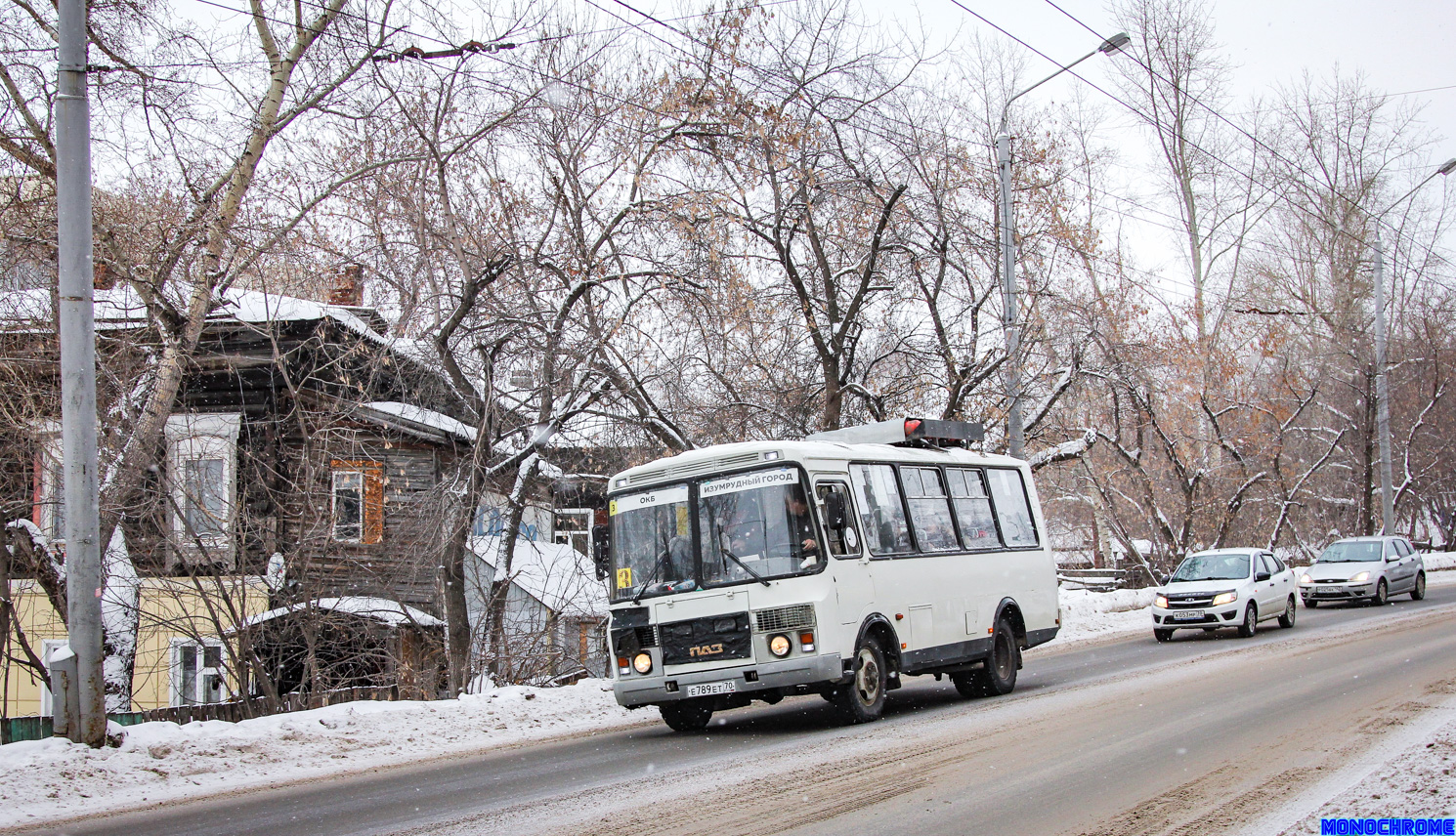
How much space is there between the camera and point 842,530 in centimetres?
1062

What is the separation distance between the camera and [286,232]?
47.9 ft

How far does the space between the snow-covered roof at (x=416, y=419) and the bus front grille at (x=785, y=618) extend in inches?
335

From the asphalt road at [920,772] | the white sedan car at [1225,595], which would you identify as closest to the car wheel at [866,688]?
the asphalt road at [920,772]

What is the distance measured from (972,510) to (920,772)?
601 cm

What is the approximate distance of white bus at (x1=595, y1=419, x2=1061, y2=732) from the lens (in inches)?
400

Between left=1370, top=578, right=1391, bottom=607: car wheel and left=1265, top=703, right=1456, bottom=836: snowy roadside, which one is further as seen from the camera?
left=1370, top=578, right=1391, bottom=607: car wheel

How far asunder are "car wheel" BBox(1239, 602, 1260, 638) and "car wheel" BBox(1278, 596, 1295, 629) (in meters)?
1.72

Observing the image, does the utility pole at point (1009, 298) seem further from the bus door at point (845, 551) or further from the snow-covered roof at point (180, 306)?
the snow-covered roof at point (180, 306)

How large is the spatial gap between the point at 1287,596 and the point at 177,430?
63.9 feet

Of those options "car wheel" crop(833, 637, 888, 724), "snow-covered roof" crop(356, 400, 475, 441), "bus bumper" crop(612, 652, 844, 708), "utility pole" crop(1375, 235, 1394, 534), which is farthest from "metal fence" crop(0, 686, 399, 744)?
"utility pole" crop(1375, 235, 1394, 534)

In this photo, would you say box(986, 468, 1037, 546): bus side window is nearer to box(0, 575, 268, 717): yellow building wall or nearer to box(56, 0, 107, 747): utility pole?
box(0, 575, 268, 717): yellow building wall

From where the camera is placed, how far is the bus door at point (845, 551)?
10312 millimetres

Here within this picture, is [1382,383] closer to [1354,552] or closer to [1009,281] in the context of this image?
[1354,552]

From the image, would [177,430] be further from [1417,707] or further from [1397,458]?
[1397,458]
